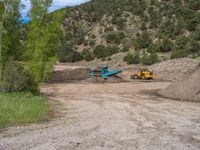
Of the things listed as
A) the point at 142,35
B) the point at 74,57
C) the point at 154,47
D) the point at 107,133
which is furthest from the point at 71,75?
the point at 107,133

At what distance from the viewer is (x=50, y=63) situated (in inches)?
1394

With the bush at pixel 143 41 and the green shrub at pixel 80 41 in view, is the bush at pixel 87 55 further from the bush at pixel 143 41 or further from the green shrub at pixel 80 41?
the bush at pixel 143 41

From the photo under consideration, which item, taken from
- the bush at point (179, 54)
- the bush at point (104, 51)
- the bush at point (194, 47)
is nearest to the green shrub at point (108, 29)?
the bush at point (104, 51)

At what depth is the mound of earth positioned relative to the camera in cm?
1976

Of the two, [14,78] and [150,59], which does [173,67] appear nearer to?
[150,59]

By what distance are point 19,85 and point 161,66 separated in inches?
1217

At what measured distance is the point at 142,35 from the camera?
6438cm

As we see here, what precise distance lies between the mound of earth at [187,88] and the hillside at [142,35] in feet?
108

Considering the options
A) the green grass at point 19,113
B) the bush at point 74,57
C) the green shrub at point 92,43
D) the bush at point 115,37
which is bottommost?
the green grass at point 19,113

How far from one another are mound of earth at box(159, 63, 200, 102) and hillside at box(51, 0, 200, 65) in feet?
108

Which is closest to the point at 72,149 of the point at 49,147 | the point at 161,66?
the point at 49,147

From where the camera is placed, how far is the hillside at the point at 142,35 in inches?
2283

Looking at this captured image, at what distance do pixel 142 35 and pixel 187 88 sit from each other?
146 feet

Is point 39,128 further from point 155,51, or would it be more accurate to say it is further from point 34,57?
point 155,51
